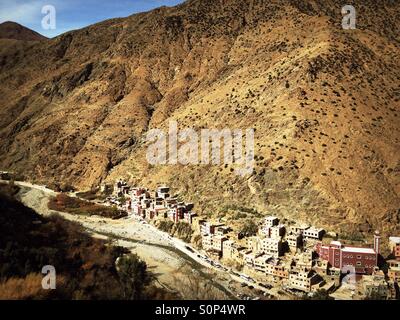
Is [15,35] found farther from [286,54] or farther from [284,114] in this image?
[284,114]

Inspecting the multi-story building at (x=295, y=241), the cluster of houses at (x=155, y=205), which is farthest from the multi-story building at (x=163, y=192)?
the multi-story building at (x=295, y=241)

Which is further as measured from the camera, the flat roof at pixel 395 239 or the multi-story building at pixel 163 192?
the multi-story building at pixel 163 192

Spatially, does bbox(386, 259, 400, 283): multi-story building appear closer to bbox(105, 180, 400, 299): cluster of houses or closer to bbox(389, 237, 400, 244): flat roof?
bbox(105, 180, 400, 299): cluster of houses

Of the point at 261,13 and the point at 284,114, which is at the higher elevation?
the point at 261,13

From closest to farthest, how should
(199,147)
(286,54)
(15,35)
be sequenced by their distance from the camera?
(199,147) → (286,54) → (15,35)

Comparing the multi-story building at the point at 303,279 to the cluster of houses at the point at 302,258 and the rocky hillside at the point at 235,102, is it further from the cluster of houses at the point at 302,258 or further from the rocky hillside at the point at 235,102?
the rocky hillside at the point at 235,102

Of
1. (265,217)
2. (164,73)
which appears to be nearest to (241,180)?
(265,217)

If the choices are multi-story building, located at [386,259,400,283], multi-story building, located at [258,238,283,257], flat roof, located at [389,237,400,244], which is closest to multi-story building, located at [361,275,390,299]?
multi-story building, located at [386,259,400,283]
